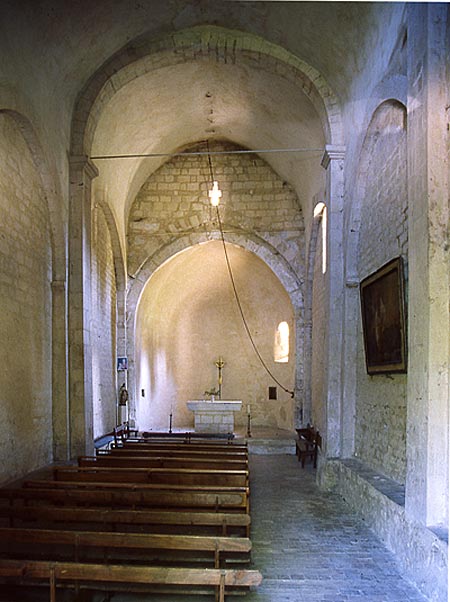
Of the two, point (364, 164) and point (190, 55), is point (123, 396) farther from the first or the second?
point (364, 164)

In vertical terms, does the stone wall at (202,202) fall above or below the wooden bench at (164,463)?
above

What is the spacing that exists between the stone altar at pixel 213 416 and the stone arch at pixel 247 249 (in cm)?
186

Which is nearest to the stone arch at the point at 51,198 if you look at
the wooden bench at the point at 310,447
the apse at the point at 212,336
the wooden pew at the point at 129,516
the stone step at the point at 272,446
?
the wooden pew at the point at 129,516

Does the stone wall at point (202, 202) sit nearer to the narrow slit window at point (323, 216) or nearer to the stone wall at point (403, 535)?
the narrow slit window at point (323, 216)

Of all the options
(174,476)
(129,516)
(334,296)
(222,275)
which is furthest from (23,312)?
(222,275)

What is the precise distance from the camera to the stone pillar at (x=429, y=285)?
433 centimetres

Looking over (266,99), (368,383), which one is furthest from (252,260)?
(368,383)

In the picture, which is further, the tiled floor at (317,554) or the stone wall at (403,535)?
the tiled floor at (317,554)

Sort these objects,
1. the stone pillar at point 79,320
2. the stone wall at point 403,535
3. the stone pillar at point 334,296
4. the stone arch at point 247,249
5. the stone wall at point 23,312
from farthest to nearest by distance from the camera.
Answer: the stone arch at point 247,249 < the stone pillar at point 79,320 < the stone pillar at point 334,296 < the stone wall at point 23,312 < the stone wall at point 403,535

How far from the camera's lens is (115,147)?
36.2ft

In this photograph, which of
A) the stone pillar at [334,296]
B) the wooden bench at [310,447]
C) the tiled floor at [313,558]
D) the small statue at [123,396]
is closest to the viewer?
the tiled floor at [313,558]

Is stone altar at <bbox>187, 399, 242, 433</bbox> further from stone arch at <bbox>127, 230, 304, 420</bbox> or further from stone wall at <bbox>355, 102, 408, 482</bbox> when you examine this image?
stone wall at <bbox>355, 102, 408, 482</bbox>

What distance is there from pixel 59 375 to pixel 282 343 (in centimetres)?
942

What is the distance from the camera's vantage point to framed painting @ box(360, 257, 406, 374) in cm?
568
